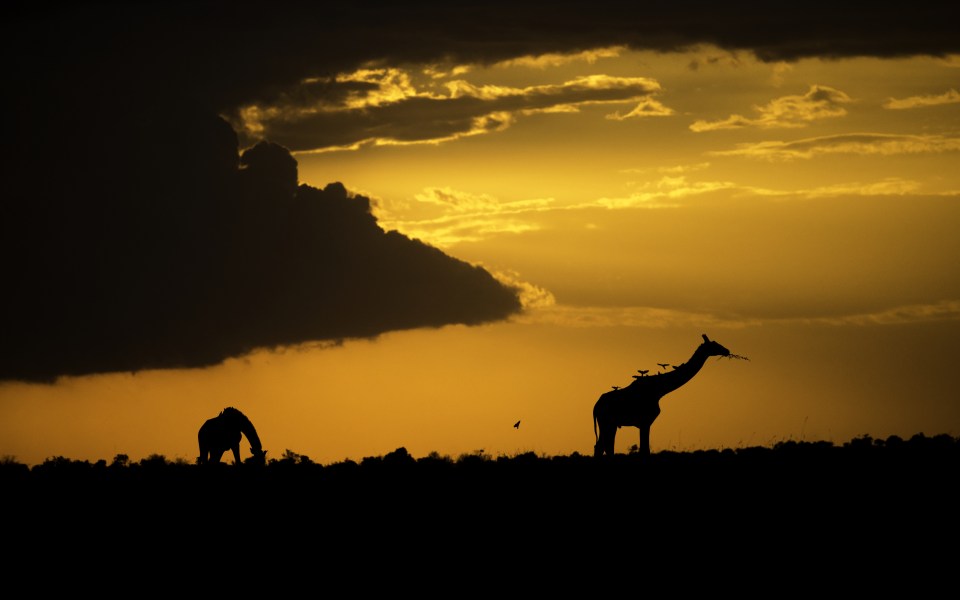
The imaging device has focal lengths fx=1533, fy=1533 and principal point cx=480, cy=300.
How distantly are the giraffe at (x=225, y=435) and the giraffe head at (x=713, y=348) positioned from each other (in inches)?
560

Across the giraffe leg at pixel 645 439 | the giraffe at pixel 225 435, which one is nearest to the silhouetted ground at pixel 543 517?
the giraffe leg at pixel 645 439

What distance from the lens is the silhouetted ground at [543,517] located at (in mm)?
30516

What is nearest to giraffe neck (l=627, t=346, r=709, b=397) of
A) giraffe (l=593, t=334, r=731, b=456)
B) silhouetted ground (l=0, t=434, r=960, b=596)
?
giraffe (l=593, t=334, r=731, b=456)

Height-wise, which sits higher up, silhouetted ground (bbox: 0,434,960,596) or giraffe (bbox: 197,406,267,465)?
giraffe (bbox: 197,406,267,465)

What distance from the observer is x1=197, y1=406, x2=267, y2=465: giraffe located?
49.0m

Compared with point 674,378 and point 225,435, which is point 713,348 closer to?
point 674,378

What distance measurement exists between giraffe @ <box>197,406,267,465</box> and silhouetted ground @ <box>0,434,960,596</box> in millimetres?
9975

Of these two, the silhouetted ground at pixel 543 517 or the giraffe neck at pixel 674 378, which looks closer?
the silhouetted ground at pixel 543 517

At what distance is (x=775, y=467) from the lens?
36.5m

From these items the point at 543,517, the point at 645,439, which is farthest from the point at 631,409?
the point at 543,517

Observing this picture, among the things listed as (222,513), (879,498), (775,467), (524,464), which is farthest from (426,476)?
(879,498)

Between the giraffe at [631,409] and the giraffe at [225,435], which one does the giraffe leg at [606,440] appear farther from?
the giraffe at [225,435]

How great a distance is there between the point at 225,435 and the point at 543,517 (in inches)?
729

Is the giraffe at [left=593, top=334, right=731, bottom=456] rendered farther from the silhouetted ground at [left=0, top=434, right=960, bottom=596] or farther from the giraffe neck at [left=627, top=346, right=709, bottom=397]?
the silhouetted ground at [left=0, top=434, right=960, bottom=596]
